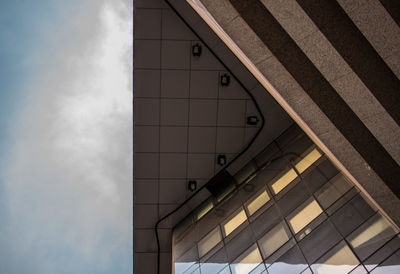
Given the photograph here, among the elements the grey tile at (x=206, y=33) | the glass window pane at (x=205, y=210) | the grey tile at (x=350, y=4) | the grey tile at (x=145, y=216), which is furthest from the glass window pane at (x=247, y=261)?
the grey tile at (x=206, y=33)

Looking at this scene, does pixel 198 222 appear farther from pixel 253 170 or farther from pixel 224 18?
pixel 224 18

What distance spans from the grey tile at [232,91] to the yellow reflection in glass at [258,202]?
3.01m

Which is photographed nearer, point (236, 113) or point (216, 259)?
point (216, 259)

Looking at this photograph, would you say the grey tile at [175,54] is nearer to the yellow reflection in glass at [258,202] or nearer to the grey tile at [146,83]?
the grey tile at [146,83]

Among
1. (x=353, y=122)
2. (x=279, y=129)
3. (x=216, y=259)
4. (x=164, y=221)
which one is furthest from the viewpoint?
(x=164, y=221)

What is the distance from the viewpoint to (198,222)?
14.9 m

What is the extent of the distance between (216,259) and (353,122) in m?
5.72

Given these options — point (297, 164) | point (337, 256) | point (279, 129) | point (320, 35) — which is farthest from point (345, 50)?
point (279, 129)

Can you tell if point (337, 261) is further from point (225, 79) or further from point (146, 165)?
point (146, 165)

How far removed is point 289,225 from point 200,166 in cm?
545

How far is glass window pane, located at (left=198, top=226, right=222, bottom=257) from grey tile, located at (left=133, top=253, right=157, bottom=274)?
11.3ft

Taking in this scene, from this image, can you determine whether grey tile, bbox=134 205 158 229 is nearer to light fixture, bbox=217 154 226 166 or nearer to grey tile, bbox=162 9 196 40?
light fixture, bbox=217 154 226 166

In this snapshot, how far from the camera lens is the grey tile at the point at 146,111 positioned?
44.7 feet

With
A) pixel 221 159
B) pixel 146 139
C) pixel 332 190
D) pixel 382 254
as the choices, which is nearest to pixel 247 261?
pixel 332 190
